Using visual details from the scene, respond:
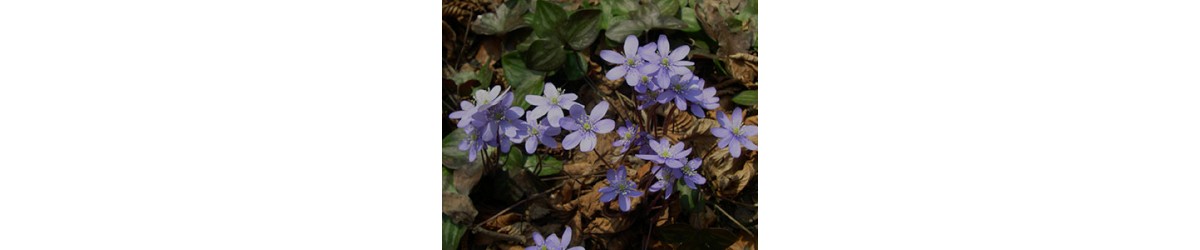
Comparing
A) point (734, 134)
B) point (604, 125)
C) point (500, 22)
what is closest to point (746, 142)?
point (734, 134)

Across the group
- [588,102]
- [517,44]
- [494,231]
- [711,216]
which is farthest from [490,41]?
[711,216]

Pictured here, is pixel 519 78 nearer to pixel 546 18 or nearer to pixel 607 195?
pixel 546 18

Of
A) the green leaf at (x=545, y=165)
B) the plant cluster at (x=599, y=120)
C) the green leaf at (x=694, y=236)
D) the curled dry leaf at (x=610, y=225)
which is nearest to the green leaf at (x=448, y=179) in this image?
the plant cluster at (x=599, y=120)

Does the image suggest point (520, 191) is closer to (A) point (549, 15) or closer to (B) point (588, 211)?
(B) point (588, 211)

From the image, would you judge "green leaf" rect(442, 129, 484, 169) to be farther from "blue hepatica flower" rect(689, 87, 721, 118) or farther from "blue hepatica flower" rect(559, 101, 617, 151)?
"blue hepatica flower" rect(689, 87, 721, 118)

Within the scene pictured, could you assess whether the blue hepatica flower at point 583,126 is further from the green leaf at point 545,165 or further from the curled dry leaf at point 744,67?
the curled dry leaf at point 744,67

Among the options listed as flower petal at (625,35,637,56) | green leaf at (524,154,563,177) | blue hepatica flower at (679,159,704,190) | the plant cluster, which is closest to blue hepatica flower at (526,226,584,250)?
the plant cluster
